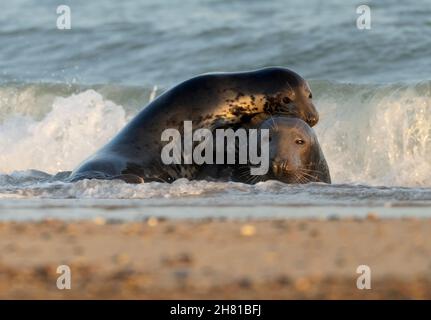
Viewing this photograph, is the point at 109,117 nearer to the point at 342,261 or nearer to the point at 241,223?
the point at 241,223

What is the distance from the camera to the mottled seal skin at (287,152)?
941 cm

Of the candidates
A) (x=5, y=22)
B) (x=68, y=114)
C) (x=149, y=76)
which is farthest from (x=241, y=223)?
(x=5, y=22)

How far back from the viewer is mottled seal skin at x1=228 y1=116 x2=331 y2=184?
9.41 m

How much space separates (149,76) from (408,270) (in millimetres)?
12797

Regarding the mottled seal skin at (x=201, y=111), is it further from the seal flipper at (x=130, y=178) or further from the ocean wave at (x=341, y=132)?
the ocean wave at (x=341, y=132)

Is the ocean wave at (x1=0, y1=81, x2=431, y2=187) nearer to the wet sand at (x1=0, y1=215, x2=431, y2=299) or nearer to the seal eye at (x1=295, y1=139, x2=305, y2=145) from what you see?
the seal eye at (x1=295, y1=139, x2=305, y2=145)

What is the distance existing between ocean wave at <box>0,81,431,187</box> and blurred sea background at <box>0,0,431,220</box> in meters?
0.02

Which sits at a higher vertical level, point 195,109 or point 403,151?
point 403,151

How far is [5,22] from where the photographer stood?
21484mm

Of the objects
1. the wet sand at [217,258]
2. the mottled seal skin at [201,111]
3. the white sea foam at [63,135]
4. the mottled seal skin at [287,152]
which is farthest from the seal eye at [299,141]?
the white sea foam at [63,135]

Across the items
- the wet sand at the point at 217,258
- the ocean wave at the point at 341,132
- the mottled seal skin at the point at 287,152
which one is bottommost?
the wet sand at the point at 217,258

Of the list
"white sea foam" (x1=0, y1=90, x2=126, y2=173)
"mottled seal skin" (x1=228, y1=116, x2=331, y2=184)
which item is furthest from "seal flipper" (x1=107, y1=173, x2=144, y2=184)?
"white sea foam" (x1=0, y1=90, x2=126, y2=173)

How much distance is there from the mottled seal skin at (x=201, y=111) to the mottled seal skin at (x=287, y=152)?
163 mm

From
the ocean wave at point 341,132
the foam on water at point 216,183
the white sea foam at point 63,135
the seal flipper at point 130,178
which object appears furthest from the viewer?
the white sea foam at point 63,135
